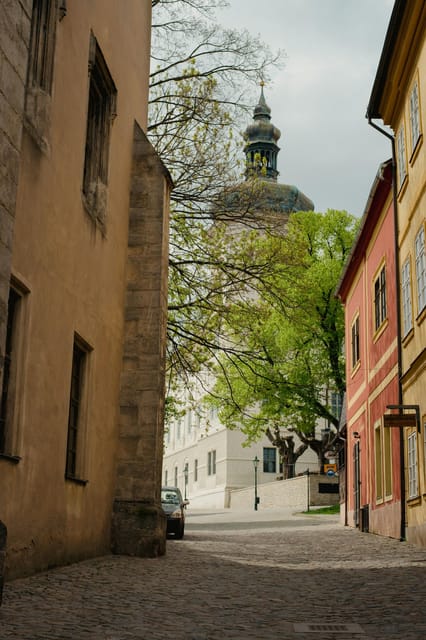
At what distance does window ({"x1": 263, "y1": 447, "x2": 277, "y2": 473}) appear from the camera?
2447 inches

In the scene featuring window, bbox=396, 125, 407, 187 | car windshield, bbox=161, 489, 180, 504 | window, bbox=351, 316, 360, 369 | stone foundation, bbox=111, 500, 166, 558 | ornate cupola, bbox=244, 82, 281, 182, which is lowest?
stone foundation, bbox=111, 500, 166, 558

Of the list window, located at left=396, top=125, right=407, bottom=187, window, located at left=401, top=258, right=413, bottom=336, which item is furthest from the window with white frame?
window, located at left=396, top=125, right=407, bottom=187

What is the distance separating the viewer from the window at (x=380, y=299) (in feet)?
68.1

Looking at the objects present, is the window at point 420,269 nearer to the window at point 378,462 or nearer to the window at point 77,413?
the window at point 378,462

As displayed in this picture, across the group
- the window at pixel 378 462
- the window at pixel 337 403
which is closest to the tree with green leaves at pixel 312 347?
the window at pixel 337 403

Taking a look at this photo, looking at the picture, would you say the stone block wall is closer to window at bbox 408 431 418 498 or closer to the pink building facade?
window at bbox 408 431 418 498

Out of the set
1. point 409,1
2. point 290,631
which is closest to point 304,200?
point 409,1

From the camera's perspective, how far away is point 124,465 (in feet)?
46.5

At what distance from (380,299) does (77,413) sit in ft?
35.6

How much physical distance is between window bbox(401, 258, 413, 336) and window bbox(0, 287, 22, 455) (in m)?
9.67

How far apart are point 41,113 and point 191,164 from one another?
8507mm

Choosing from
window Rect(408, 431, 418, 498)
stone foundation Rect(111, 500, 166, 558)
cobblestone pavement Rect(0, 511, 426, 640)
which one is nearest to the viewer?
cobblestone pavement Rect(0, 511, 426, 640)

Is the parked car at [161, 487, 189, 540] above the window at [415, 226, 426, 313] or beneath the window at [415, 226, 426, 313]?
beneath

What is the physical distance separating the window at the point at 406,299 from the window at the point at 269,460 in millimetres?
44993
